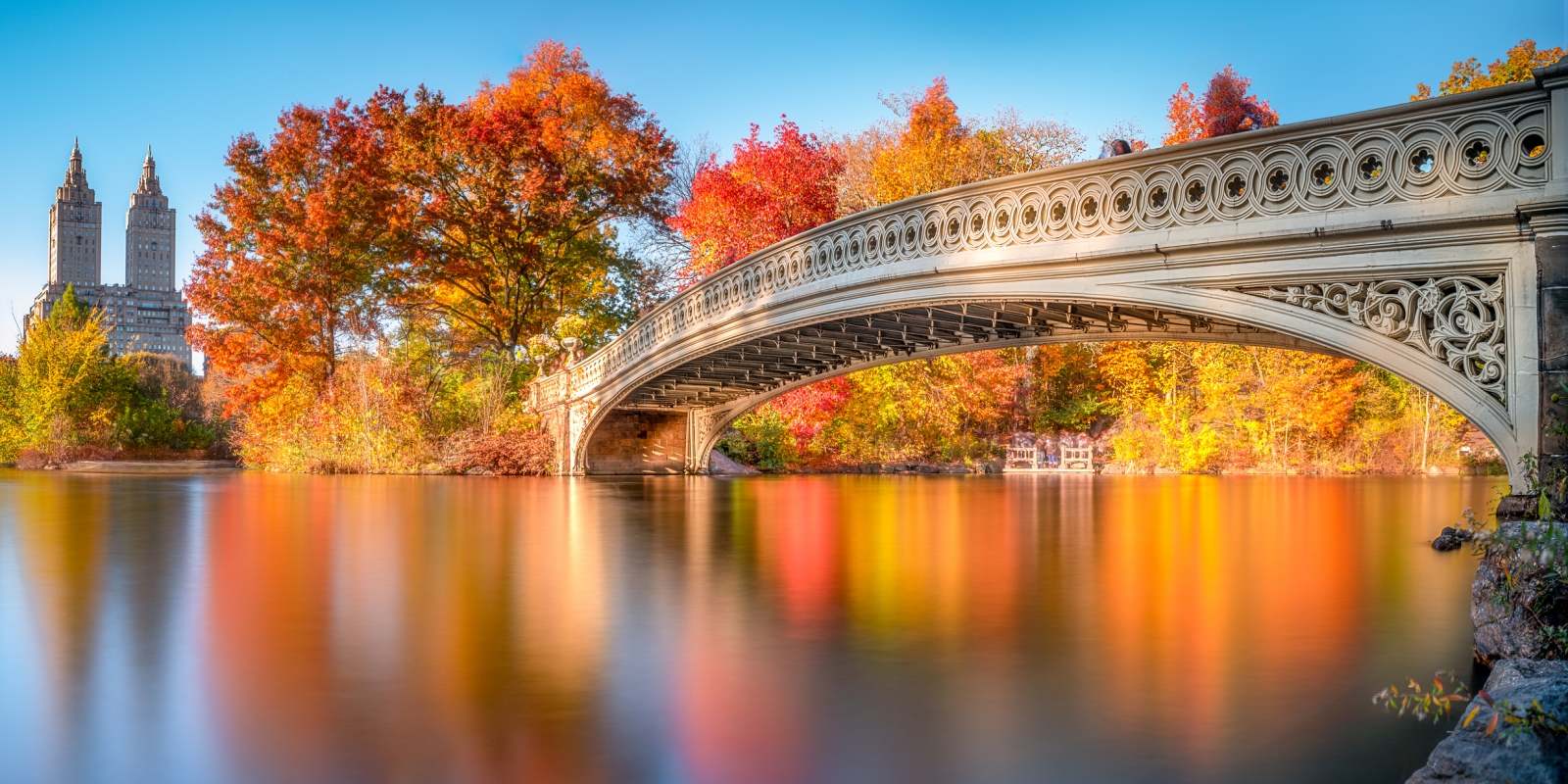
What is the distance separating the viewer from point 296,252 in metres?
22.9

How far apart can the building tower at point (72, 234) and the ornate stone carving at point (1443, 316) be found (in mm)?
123011

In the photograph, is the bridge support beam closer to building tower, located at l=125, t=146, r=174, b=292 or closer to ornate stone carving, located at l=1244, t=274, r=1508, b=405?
ornate stone carving, located at l=1244, t=274, r=1508, b=405

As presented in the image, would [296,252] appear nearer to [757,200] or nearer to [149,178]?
[757,200]

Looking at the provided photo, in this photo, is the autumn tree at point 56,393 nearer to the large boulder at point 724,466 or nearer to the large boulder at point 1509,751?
the large boulder at point 724,466

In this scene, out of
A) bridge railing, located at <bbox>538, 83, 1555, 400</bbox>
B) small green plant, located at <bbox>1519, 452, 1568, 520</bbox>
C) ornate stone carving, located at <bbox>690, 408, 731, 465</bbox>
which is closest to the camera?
small green plant, located at <bbox>1519, 452, 1568, 520</bbox>

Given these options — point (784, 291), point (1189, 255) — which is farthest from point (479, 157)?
point (1189, 255)

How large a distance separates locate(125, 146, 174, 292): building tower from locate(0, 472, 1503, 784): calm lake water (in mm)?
130510

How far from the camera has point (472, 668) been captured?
10.9 feet

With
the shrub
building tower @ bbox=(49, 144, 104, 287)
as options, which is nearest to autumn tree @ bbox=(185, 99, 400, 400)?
the shrub

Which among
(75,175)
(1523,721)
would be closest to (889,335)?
(1523,721)

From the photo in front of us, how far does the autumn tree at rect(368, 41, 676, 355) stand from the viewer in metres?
21.9

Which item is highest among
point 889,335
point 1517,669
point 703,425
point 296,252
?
point 296,252

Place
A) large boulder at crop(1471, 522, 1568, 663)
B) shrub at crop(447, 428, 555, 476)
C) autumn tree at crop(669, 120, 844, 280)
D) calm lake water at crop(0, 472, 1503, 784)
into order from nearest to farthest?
1. calm lake water at crop(0, 472, 1503, 784)
2. large boulder at crop(1471, 522, 1568, 663)
3. shrub at crop(447, 428, 555, 476)
4. autumn tree at crop(669, 120, 844, 280)

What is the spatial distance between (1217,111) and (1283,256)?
70.1 ft
